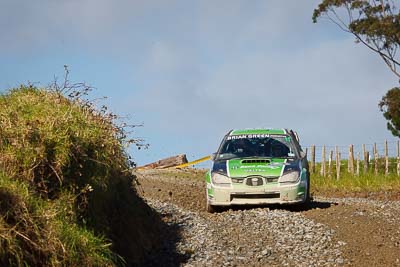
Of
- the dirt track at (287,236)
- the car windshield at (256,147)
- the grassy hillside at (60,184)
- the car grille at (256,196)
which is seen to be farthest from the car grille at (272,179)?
the grassy hillside at (60,184)

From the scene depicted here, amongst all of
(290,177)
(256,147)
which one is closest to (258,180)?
(290,177)

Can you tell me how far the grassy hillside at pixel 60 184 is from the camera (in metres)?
9.05

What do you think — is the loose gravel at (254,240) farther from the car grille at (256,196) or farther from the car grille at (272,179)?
the car grille at (272,179)

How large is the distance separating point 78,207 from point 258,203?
283 inches

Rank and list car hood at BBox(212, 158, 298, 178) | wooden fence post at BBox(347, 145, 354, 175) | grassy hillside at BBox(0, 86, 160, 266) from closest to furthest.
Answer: grassy hillside at BBox(0, 86, 160, 266)
car hood at BBox(212, 158, 298, 178)
wooden fence post at BBox(347, 145, 354, 175)

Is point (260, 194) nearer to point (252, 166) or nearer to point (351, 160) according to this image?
point (252, 166)

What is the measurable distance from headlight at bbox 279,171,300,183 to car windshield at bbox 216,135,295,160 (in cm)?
83

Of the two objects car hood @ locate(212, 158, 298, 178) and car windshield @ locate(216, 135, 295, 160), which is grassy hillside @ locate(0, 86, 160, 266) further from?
car windshield @ locate(216, 135, 295, 160)

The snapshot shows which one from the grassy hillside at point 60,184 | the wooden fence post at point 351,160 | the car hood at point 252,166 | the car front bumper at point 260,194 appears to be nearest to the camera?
the grassy hillside at point 60,184

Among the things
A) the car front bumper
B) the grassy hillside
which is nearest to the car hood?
the car front bumper

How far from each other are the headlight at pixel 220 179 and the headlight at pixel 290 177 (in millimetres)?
1056

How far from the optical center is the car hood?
16969 millimetres

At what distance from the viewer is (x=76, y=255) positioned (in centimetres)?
933

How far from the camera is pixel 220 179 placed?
17094mm
